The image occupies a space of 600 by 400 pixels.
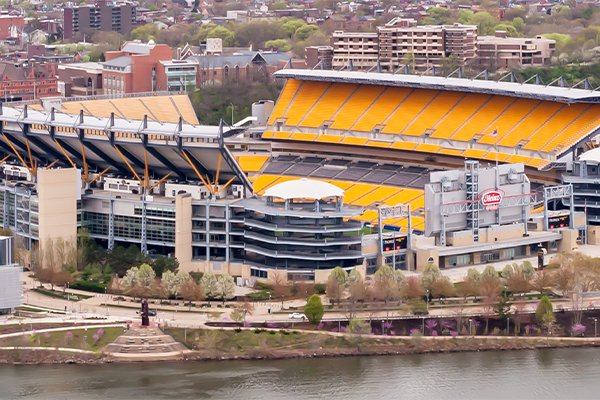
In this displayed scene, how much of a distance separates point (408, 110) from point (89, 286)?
43253mm

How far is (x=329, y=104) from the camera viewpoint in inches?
5679

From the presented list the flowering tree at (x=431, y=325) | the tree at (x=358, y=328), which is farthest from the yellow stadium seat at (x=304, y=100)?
the tree at (x=358, y=328)

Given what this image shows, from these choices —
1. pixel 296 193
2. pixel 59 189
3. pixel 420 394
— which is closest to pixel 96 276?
pixel 59 189

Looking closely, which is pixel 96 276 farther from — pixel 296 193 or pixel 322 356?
pixel 322 356

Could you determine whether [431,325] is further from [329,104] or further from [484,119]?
[329,104]

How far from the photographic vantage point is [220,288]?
101625 millimetres

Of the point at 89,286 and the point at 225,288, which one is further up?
the point at 89,286

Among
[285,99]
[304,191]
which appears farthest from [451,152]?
[304,191]

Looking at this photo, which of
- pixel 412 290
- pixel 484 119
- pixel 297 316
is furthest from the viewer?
pixel 484 119

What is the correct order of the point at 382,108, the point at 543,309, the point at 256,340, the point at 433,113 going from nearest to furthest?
the point at 256,340
the point at 543,309
the point at 433,113
the point at 382,108

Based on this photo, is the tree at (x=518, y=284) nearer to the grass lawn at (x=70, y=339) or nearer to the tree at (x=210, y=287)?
the tree at (x=210, y=287)

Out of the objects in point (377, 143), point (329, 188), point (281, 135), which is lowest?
point (329, 188)

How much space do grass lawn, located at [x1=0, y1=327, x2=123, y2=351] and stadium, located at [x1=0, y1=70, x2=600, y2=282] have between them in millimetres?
15933

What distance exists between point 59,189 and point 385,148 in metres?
35.0
